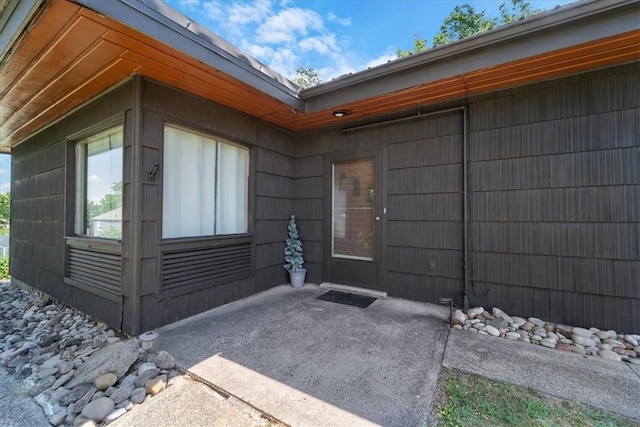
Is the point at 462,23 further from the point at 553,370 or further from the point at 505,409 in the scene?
the point at 505,409

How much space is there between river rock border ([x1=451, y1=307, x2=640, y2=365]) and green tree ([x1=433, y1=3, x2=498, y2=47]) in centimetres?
1045

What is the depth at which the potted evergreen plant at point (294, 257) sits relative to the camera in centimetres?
414

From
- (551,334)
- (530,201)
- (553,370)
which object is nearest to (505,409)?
(553,370)

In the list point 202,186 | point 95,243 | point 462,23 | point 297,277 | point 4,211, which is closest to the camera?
point 95,243

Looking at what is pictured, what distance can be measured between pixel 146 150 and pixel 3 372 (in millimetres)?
2069

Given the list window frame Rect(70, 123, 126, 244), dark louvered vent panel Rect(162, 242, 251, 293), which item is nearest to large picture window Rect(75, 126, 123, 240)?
window frame Rect(70, 123, 126, 244)

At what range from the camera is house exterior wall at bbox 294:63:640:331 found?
2.51 m

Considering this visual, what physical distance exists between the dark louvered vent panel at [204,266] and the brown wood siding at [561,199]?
2.80 metres

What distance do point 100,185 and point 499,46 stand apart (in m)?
4.31

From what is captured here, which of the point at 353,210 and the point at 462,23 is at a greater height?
the point at 462,23

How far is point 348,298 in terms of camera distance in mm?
3613

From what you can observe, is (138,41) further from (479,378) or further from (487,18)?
(487,18)

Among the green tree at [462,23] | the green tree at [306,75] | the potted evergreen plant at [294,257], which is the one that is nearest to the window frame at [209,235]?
the potted evergreen plant at [294,257]

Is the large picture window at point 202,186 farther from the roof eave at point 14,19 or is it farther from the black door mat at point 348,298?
the black door mat at point 348,298
